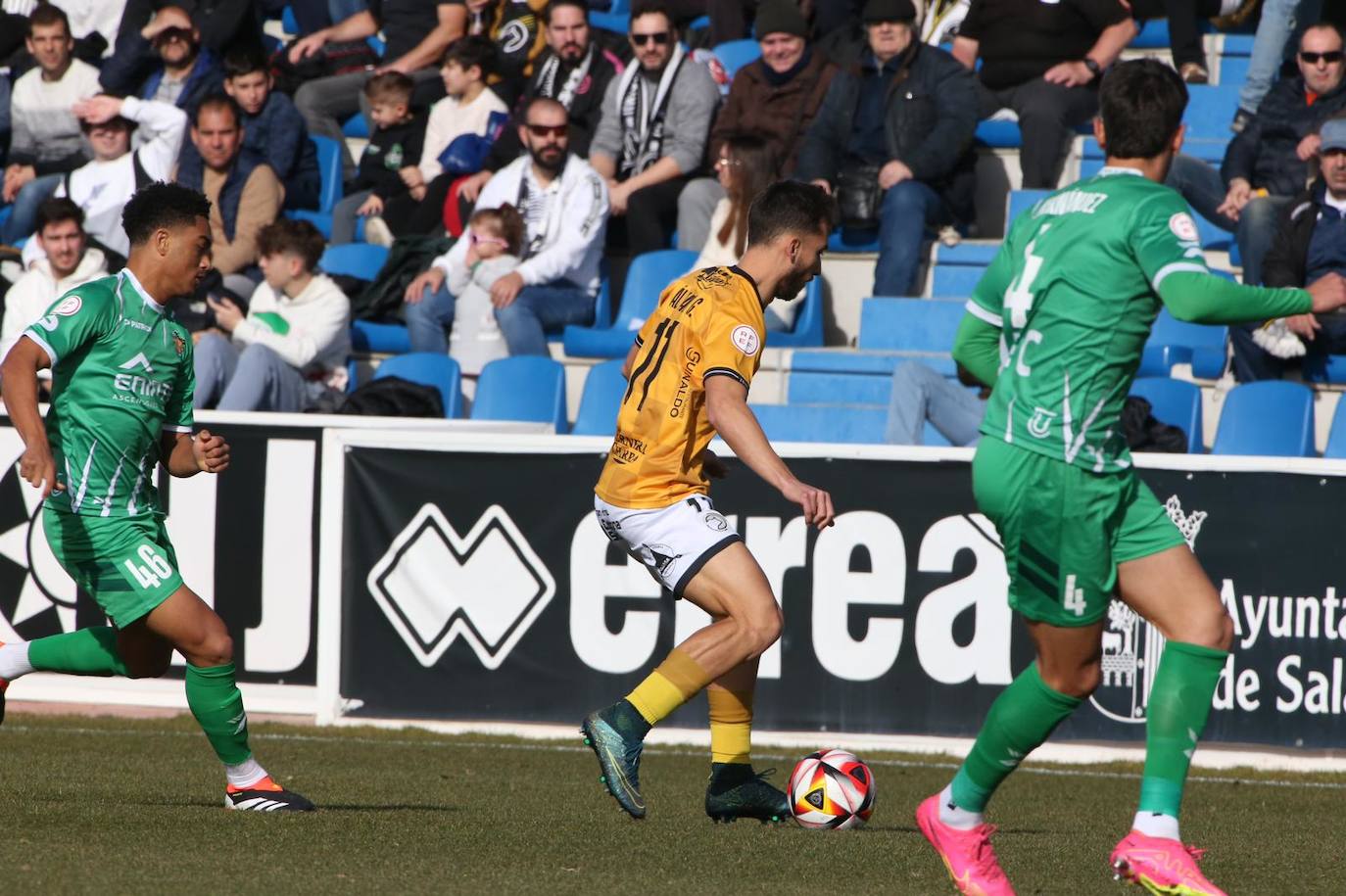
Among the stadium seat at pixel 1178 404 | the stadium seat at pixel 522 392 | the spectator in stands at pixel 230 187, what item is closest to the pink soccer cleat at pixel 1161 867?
the stadium seat at pixel 1178 404

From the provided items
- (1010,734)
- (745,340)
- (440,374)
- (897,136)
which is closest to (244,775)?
(745,340)

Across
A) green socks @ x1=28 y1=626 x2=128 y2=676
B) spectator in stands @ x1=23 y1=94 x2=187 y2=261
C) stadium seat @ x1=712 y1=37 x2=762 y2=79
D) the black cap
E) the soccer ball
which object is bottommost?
the soccer ball

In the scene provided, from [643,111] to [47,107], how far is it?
5.09m

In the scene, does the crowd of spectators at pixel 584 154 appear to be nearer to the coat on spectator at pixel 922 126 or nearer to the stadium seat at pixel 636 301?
the coat on spectator at pixel 922 126

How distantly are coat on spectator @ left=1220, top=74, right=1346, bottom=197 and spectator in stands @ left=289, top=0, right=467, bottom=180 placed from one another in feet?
21.2

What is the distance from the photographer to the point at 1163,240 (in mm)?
4668

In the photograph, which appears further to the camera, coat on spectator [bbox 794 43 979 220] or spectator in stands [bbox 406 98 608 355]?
coat on spectator [bbox 794 43 979 220]

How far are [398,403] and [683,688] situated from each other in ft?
16.5

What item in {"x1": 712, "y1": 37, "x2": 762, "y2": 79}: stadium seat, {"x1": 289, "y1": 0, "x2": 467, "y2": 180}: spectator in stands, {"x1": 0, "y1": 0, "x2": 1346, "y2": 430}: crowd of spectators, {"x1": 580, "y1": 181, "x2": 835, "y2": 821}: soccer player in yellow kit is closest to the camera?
{"x1": 580, "y1": 181, "x2": 835, "y2": 821}: soccer player in yellow kit

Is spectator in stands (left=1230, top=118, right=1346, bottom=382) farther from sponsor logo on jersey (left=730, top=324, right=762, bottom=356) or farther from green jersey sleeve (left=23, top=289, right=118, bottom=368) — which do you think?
green jersey sleeve (left=23, top=289, right=118, bottom=368)

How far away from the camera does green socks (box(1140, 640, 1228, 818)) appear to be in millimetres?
4750

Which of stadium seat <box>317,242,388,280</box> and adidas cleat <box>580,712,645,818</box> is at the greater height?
stadium seat <box>317,242,388,280</box>

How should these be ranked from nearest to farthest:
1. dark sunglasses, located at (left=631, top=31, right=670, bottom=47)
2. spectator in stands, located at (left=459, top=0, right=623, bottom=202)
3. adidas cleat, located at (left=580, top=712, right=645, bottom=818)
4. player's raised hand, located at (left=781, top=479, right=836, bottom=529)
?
player's raised hand, located at (left=781, top=479, right=836, bottom=529) < adidas cleat, located at (left=580, top=712, right=645, bottom=818) < dark sunglasses, located at (left=631, top=31, right=670, bottom=47) < spectator in stands, located at (left=459, top=0, right=623, bottom=202)

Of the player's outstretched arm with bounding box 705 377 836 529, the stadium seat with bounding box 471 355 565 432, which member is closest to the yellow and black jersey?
the player's outstretched arm with bounding box 705 377 836 529
